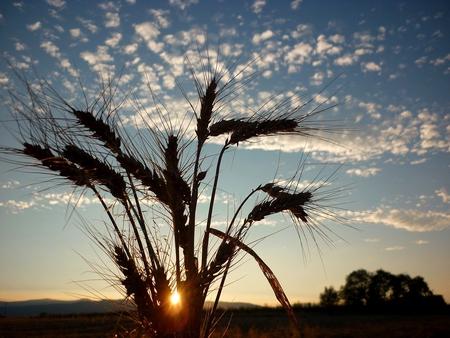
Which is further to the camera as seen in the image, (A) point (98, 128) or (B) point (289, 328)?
(B) point (289, 328)

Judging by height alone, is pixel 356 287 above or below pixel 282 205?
above

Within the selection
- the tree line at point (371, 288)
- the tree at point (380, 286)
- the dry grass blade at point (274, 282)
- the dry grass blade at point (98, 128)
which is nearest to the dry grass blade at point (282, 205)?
the dry grass blade at point (274, 282)

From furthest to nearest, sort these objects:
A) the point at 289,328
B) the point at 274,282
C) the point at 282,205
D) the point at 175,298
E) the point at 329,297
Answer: the point at 329,297 → the point at 289,328 → the point at 274,282 → the point at 282,205 → the point at 175,298

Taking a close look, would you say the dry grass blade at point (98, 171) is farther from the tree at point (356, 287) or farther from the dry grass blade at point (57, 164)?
the tree at point (356, 287)

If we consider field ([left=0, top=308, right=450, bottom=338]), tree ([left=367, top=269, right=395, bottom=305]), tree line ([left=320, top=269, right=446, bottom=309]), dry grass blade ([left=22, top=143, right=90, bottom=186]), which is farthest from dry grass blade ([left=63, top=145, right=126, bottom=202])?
tree ([left=367, top=269, right=395, bottom=305])

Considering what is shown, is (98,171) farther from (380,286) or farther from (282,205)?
(380,286)

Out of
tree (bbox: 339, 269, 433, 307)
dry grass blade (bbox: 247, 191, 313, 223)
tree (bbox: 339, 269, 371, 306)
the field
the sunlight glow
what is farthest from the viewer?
tree (bbox: 339, 269, 371, 306)

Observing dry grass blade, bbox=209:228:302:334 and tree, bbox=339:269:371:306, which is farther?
tree, bbox=339:269:371:306

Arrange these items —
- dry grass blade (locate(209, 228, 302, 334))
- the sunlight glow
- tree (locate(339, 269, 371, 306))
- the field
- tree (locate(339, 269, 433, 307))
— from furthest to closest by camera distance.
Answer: tree (locate(339, 269, 371, 306)), tree (locate(339, 269, 433, 307)), the field, dry grass blade (locate(209, 228, 302, 334)), the sunlight glow

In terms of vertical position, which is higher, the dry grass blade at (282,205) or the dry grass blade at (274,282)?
the dry grass blade at (282,205)

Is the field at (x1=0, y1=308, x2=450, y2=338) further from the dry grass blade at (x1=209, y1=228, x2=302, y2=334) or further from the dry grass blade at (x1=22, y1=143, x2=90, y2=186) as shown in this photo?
the dry grass blade at (x1=22, y1=143, x2=90, y2=186)

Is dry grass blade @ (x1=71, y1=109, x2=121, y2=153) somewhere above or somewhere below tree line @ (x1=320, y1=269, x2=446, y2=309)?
below

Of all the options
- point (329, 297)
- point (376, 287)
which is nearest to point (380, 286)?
point (376, 287)

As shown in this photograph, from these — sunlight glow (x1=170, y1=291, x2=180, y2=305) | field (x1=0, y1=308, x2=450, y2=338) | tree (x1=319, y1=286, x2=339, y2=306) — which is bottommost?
sunlight glow (x1=170, y1=291, x2=180, y2=305)
